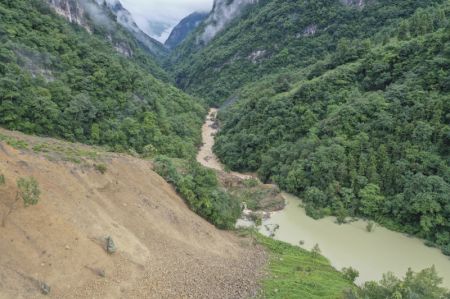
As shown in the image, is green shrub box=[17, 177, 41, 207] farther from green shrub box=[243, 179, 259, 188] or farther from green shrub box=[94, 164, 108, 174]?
green shrub box=[243, 179, 259, 188]

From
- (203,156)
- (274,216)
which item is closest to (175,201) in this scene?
(274,216)

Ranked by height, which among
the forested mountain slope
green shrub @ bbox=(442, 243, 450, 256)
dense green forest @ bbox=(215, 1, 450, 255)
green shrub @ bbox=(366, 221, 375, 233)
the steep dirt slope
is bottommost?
the steep dirt slope

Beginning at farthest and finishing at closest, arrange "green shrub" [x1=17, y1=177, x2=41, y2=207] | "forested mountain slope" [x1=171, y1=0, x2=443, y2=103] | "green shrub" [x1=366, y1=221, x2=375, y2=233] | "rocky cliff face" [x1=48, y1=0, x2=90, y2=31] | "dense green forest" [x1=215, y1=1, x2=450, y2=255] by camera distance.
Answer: "forested mountain slope" [x1=171, y1=0, x2=443, y2=103], "rocky cliff face" [x1=48, y1=0, x2=90, y2=31], "dense green forest" [x1=215, y1=1, x2=450, y2=255], "green shrub" [x1=366, y1=221, x2=375, y2=233], "green shrub" [x1=17, y1=177, x2=41, y2=207]

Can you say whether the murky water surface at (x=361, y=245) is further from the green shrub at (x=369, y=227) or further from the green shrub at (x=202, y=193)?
the green shrub at (x=202, y=193)

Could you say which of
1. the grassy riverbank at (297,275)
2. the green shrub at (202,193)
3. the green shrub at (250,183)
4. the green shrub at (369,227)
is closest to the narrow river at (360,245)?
the green shrub at (369,227)

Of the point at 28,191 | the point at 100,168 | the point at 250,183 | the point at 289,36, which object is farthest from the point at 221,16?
the point at 28,191

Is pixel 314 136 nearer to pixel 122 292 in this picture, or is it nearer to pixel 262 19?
pixel 122 292

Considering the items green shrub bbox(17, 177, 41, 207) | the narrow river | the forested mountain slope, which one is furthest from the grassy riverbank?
the forested mountain slope
